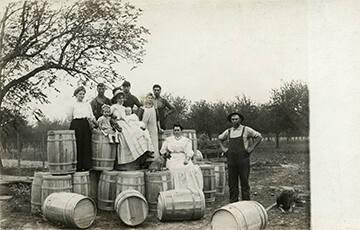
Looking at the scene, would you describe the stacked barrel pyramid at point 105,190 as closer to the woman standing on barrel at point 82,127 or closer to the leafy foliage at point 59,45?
the woman standing on barrel at point 82,127

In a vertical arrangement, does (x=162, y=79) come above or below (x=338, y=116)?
above

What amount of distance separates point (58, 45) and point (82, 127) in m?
1.11

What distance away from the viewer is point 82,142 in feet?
24.0

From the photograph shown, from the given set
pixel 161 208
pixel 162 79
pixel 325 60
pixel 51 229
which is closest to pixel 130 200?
pixel 161 208

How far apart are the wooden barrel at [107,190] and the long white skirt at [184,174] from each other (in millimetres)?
704

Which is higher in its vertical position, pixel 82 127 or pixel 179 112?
pixel 179 112

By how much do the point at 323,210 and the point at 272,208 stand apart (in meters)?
0.62

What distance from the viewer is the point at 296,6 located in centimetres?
675

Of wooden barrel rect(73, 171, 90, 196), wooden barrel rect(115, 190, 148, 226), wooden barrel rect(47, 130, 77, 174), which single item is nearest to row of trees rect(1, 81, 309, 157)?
wooden barrel rect(47, 130, 77, 174)

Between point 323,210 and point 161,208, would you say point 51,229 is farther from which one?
point 323,210

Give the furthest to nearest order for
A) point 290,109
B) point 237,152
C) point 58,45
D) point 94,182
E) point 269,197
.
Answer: point 58,45 < point 94,182 < point 237,152 < point 269,197 < point 290,109

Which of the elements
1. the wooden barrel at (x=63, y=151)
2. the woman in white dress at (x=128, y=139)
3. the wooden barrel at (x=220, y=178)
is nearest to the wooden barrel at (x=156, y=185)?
the woman in white dress at (x=128, y=139)

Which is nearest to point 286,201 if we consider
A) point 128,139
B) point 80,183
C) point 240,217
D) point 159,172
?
point 240,217

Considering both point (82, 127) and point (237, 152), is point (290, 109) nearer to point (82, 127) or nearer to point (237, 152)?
point (237, 152)
